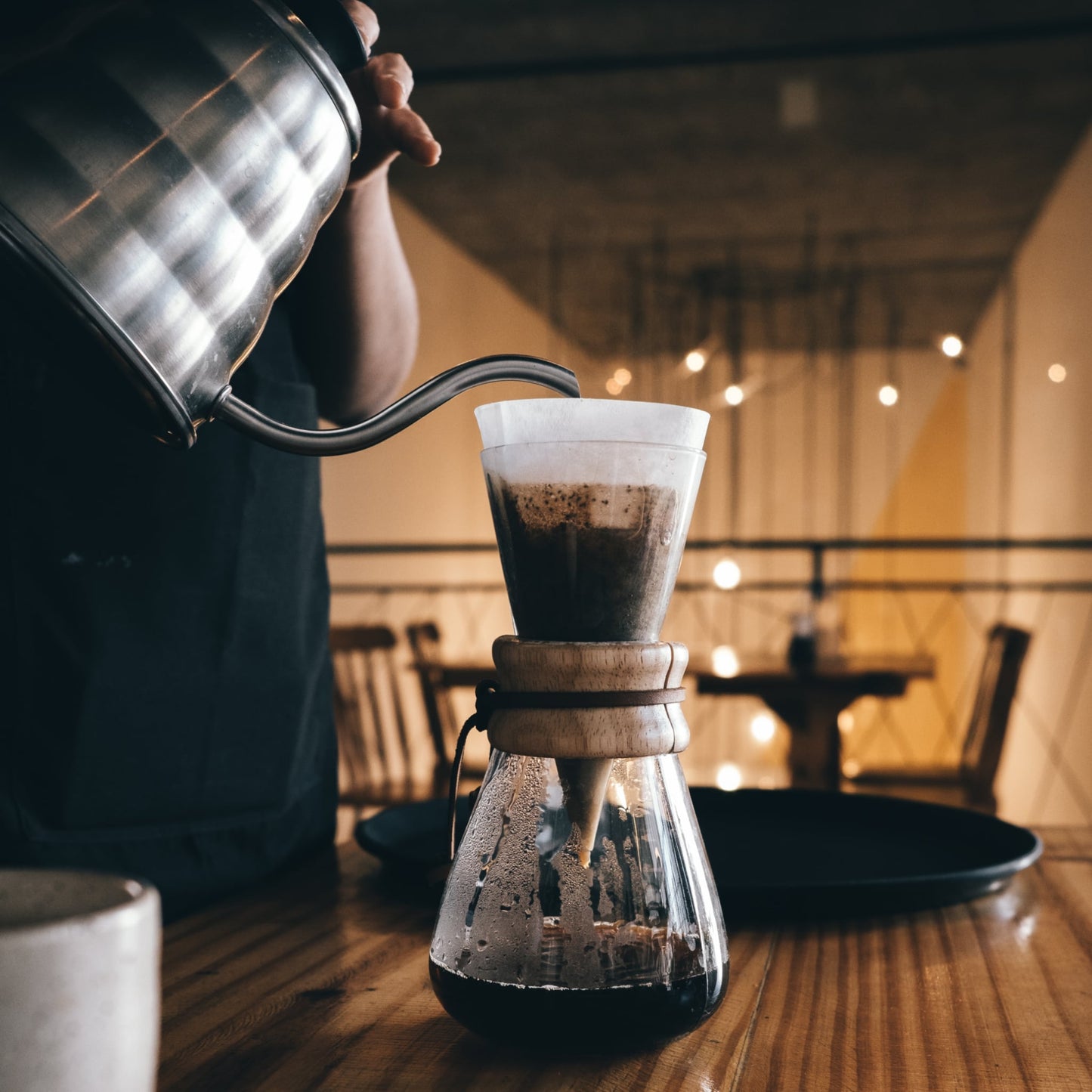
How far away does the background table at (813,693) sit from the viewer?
3029 mm

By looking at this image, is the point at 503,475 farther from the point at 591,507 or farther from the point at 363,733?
the point at 363,733

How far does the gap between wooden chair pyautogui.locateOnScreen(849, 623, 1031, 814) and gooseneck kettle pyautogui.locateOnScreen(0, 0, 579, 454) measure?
8.77 feet

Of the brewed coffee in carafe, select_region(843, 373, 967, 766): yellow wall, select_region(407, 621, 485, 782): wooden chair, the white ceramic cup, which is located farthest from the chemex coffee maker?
select_region(843, 373, 967, 766): yellow wall

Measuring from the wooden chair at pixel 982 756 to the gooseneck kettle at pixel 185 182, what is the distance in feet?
8.77

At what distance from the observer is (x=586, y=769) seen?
15.6 inches

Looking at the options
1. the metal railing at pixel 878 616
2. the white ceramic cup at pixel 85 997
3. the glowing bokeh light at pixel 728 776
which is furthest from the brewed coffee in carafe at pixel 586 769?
the glowing bokeh light at pixel 728 776

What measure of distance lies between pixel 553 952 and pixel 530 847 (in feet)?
0.13

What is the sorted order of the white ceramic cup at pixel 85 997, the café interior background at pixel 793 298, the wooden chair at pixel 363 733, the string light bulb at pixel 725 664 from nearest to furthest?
the white ceramic cup at pixel 85 997 → the wooden chair at pixel 363 733 → the string light bulb at pixel 725 664 → the café interior background at pixel 793 298

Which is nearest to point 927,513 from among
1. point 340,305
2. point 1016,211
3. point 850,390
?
point 850,390

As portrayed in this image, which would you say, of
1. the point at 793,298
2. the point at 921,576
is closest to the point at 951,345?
the point at 793,298

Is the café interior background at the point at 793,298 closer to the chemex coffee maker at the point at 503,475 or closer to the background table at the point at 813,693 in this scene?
the background table at the point at 813,693

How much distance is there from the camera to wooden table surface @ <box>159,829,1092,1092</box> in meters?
0.35

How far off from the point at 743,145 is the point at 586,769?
4.08m

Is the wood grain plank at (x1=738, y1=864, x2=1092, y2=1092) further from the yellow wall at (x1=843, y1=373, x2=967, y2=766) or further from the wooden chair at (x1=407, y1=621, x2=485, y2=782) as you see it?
the yellow wall at (x1=843, y1=373, x2=967, y2=766)
